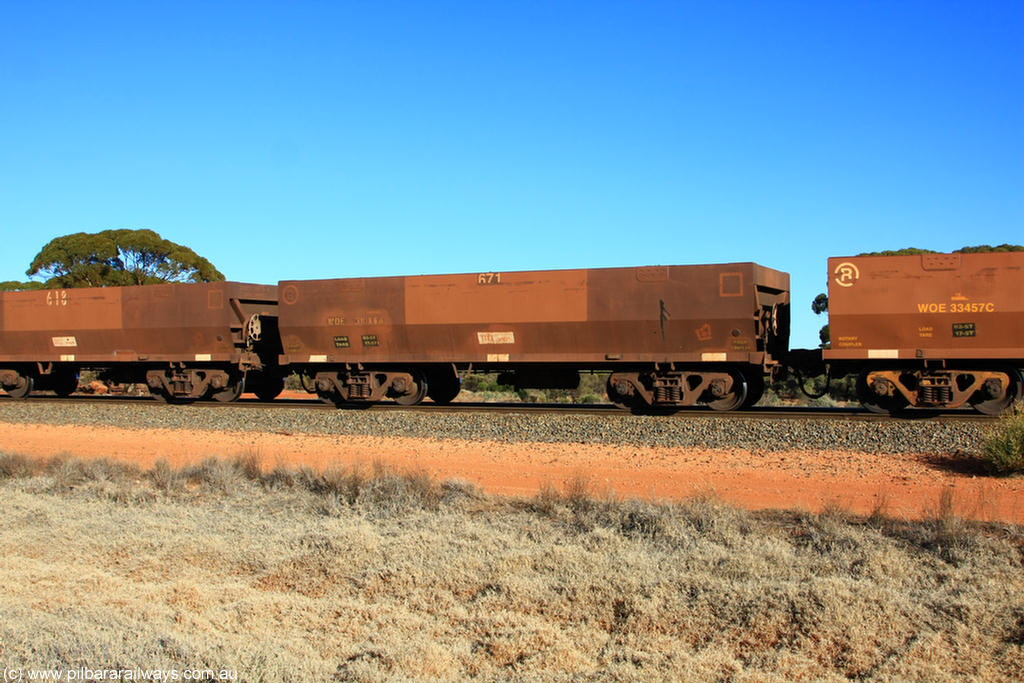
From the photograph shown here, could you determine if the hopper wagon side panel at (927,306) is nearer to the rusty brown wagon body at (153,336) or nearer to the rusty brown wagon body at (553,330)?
the rusty brown wagon body at (553,330)

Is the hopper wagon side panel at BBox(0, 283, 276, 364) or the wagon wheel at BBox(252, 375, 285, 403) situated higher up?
the hopper wagon side panel at BBox(0, 283, 276, 364)

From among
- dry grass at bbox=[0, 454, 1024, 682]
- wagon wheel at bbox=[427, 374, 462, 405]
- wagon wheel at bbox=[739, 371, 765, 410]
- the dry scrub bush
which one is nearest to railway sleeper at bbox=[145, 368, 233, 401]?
wagon wheel at bbox=[427, 374, 462, 405]

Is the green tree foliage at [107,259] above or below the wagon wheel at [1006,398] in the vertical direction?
above

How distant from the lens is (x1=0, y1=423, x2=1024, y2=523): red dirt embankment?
10016 mm

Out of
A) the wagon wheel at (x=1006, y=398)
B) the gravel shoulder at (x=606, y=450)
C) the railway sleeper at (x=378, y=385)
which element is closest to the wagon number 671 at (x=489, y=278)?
the railway sleeper at (x=378, y=385)

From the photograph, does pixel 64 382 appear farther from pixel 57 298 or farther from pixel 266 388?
pixel 266 388

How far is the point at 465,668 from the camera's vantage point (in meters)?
5.17

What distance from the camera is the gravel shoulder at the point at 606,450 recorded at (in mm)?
10477

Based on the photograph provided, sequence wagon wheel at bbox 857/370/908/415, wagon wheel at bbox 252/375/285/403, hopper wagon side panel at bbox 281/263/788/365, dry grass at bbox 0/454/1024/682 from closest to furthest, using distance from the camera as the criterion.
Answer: dry grass at bbox 0/454/1024/682 → wagon wheel at bbox 857/370/908/415 → hopper wagon side panel at bbox 281/263/788/365 → wagon wheel at bbox 252/375/285/403

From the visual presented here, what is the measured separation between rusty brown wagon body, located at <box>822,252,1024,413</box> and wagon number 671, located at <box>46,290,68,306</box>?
19.7 meters

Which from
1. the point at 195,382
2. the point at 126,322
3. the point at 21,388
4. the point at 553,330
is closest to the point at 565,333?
the point at 553,330

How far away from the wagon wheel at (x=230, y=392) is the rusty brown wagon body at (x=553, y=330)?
2.24 meters

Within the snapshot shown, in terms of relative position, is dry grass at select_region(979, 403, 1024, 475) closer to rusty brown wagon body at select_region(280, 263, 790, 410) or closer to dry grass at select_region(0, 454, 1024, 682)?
dry grass at select_region(0, 454, 1024, 682)

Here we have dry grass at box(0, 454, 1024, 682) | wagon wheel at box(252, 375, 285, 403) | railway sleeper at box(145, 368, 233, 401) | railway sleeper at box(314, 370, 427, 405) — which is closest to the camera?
dry grass at box(0, 454, 1024, 682)
